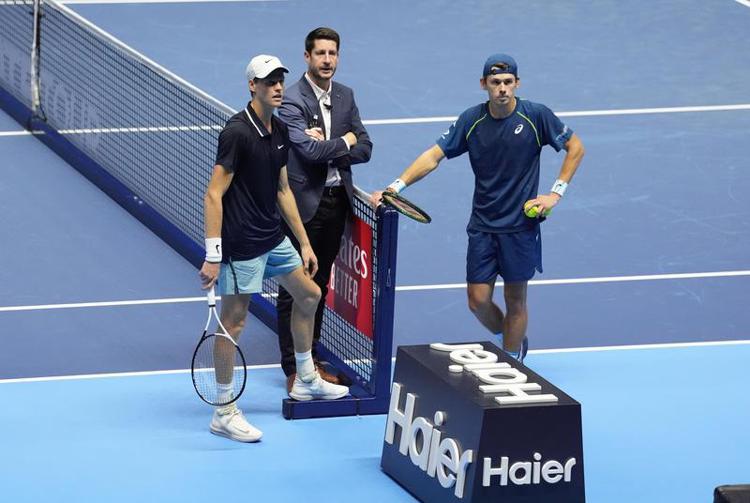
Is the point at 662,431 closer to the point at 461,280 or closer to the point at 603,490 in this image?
the point at 603,490

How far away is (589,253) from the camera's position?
13.0 meters

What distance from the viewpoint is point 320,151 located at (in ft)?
32.4

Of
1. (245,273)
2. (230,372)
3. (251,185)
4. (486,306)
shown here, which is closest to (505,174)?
(486,306)

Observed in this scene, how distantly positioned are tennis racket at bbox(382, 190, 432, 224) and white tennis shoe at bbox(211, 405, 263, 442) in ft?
5.14

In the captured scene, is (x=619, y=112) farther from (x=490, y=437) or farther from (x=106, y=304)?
(x=490, y=437)

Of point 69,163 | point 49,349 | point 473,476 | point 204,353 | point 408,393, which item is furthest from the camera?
point 69,163

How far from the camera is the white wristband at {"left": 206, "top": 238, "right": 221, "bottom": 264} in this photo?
917cm

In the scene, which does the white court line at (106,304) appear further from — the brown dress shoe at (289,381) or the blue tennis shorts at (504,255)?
the blue tennis shorts at (504,255)

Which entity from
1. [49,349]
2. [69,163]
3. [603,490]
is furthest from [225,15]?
[603,490]

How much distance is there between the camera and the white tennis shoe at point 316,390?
9914 millimetres

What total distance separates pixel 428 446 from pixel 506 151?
2.34 m

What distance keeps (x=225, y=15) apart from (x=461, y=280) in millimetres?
7883

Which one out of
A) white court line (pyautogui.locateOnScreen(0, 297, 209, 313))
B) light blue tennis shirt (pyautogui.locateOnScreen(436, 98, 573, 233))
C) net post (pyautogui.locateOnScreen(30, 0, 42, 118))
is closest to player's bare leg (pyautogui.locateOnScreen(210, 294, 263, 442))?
light blue tennis shirt (pyautogui.locateOnScreen(436, 98, 573, 233))

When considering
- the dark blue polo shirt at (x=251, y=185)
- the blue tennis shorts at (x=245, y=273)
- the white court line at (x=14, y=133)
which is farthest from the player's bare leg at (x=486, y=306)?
the white court line at (x=14, y=133)
